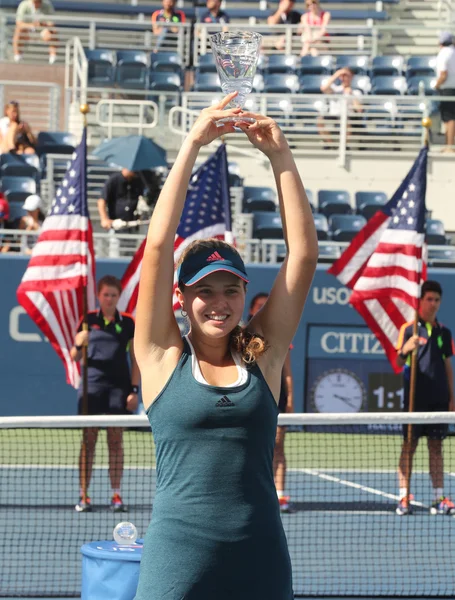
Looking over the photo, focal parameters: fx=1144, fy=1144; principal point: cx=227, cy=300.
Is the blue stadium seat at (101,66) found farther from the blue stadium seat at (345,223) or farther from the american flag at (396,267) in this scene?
the american flag at (396,267)

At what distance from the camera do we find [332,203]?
1780 centimetres

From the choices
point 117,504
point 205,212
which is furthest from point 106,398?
point 205,212

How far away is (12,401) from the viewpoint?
14.8 meters

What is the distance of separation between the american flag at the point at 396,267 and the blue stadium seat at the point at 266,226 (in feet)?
20.1

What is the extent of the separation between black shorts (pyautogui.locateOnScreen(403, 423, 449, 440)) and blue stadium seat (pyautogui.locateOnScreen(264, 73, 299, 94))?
37.6 ft

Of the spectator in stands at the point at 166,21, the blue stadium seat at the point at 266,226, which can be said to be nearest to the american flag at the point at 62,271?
the blue stadium seat at the point at 266,226

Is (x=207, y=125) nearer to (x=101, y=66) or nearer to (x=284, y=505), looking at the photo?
(x=284, y=505)

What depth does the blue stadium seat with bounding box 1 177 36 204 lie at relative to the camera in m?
17.0

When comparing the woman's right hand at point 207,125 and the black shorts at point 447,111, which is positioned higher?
the black shorts at point 447,111

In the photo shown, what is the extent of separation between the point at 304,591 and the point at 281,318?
153 inches

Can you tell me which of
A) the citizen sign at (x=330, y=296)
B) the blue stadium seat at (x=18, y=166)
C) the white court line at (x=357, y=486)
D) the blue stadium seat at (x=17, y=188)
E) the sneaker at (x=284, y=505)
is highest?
the blue stadium seat at (x=18, y=166)

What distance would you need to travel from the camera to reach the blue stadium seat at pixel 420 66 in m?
21.4

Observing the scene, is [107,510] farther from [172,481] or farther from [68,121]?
[68,121]

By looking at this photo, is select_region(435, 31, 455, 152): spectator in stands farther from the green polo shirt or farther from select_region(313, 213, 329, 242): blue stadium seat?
the green polo shirt
